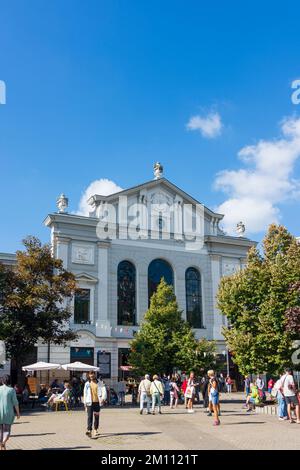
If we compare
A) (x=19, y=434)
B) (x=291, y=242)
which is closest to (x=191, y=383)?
(x=19, y=434)

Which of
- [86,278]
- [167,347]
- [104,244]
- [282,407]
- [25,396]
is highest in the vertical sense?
[104,244]

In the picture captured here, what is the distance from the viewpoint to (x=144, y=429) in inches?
634

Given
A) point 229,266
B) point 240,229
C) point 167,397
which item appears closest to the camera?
point 167,397

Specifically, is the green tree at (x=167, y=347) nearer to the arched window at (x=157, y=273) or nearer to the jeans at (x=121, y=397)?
the jeans at (x=121, y=397)

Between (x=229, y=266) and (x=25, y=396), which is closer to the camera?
(x=25, y=396)

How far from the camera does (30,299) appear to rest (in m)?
26.8

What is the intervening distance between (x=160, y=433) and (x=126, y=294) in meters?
25.8

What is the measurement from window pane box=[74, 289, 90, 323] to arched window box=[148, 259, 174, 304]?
512 centimetres

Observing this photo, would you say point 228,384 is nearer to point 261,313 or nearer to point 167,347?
point 167,347

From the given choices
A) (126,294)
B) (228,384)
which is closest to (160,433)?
(126,294)

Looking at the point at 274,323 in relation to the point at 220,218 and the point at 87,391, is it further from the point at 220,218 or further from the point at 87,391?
the point at 220,218

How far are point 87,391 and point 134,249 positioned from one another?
27181 millimetres

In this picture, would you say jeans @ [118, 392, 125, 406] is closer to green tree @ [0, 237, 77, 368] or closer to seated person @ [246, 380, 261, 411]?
green tree @ [0, 237, 77, 368]

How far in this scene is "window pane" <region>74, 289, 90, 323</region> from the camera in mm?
38156
